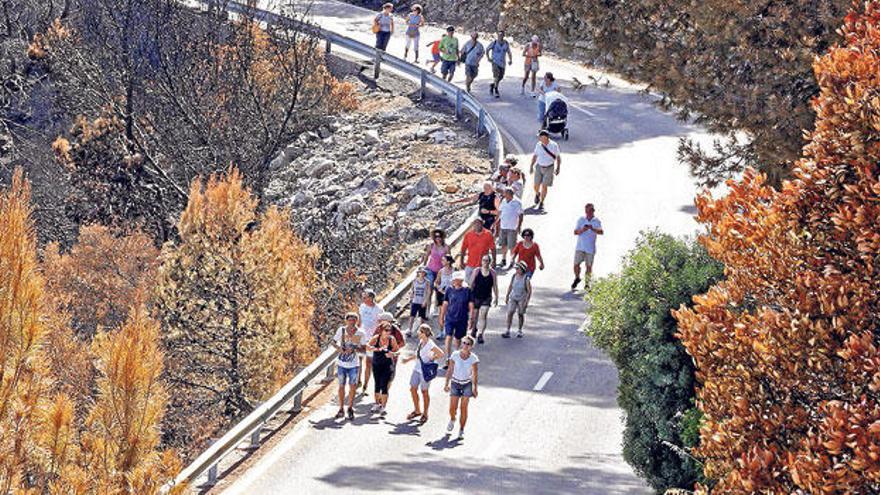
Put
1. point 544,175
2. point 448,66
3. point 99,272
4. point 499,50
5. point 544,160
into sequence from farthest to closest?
point 448,66 < point 499,50 < point 99,272 < point 544,175 < point 544,160

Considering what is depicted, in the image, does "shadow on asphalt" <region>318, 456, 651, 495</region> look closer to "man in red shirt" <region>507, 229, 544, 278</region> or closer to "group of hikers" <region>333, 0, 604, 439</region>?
"group of hikers" <region>333, 0, 604, 439</region>

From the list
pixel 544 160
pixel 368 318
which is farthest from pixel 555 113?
pixel 368 318

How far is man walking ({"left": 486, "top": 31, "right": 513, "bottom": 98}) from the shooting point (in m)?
38.3

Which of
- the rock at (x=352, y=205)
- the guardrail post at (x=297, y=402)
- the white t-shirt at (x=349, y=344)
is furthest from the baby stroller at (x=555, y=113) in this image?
the white t-shirt at (x=349, y=344)

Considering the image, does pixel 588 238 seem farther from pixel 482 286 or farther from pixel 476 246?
pixel 482 286

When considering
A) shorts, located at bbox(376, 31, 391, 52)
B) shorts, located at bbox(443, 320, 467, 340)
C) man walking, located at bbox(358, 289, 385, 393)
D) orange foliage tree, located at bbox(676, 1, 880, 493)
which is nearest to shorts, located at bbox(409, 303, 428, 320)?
shorts, located at bbox(443, 320, 467, 340)

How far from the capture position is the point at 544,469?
18.9 meters

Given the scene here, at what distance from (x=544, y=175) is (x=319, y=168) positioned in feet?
34.9

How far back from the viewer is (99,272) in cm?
3747

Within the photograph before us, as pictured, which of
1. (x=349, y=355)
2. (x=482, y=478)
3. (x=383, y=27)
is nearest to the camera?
(x=482, y=478)

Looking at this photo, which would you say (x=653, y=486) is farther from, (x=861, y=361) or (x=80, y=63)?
(x=80, y=63)

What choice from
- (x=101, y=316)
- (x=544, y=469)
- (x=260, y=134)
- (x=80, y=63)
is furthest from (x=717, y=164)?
(x=80, y=63)

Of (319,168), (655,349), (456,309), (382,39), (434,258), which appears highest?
(382,39)

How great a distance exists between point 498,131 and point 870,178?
24445 mm
